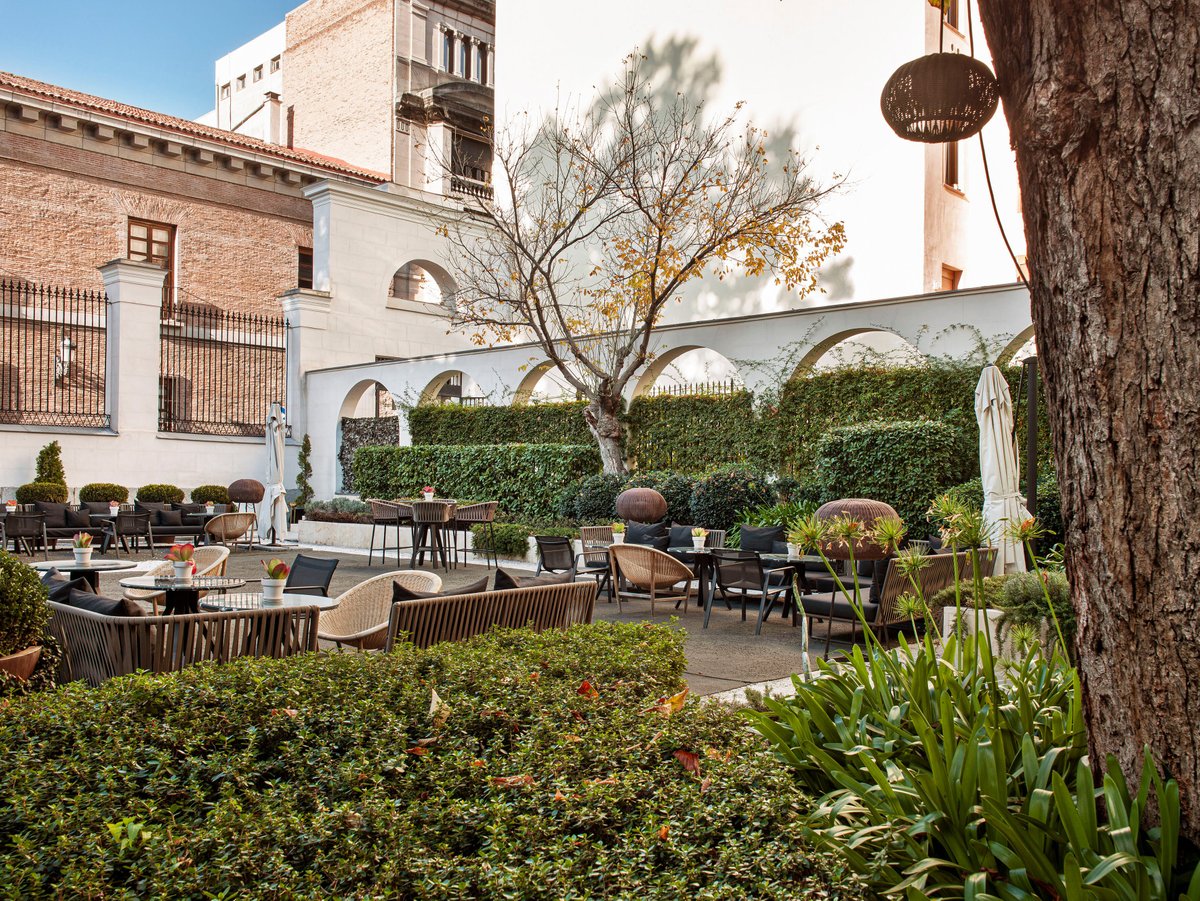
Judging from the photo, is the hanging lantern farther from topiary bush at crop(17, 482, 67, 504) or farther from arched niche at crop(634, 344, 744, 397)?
topiary bush at crop(17, 482, 67, 504)

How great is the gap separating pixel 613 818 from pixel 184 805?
1.11 metres

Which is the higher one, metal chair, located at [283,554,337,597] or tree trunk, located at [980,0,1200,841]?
tree trunk, located at [980,0,1200,841]

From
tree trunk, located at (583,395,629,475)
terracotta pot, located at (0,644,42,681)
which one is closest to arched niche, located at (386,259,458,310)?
tree trunk, located at (583,395,629,475)

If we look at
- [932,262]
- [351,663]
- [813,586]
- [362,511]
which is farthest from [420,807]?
[362,511]

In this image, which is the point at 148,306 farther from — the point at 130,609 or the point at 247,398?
the point at 130,609

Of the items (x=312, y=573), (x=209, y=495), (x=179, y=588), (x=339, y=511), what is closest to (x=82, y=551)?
(x=312, y=573)

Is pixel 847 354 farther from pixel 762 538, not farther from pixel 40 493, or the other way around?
pixel 40 493

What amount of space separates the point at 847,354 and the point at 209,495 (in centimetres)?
1304

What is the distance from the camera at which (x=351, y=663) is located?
3.72 meters

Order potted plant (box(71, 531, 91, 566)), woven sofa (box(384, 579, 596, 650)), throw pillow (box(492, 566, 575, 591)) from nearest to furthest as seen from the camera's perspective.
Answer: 1. woven sofa (box(384, 579, 596, 650))
2. throw pillow (box(492, 566, 575, 591))
3. potted plant (box(71, 531, 91, 566))

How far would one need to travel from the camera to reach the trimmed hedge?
1712cm

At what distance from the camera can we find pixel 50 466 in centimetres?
1811

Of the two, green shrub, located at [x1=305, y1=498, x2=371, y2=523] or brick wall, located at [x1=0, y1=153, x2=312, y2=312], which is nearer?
green shrub, located at [x1=305, y1=498, x2=371, y2=523]

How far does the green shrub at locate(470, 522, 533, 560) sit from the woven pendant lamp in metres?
11.7
